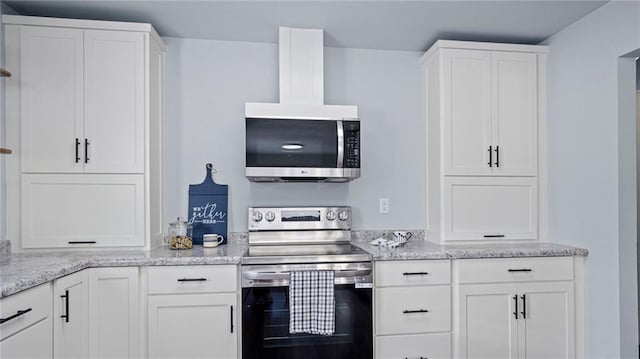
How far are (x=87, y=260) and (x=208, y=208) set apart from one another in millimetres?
808

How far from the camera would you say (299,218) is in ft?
8.48

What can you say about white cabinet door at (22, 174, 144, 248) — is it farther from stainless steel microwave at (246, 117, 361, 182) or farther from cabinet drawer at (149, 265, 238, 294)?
stainless steel microwave at (246, 117, 361, 182)

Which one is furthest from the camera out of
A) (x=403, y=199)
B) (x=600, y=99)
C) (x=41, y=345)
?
(x=403, y=199)

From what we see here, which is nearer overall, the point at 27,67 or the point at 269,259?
the point at 269,259

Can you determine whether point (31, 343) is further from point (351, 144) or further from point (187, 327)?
point (351, 144)

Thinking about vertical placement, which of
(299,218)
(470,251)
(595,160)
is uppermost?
(595,160)

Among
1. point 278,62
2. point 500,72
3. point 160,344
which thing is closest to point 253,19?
point 278,62

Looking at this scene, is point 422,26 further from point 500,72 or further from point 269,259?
point 269,259

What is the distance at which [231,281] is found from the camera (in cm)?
203

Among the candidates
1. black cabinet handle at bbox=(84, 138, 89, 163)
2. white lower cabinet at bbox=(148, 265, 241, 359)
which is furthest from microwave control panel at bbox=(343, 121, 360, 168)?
black cabinet handle at bbox=(84, 138, 89, 163)

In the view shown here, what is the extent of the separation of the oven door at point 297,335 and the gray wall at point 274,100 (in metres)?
0.73

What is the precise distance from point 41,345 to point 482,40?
304 cm

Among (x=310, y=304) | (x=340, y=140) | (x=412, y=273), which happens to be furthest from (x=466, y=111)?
(x=310, y=304)

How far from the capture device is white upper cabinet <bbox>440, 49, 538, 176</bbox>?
251cm
